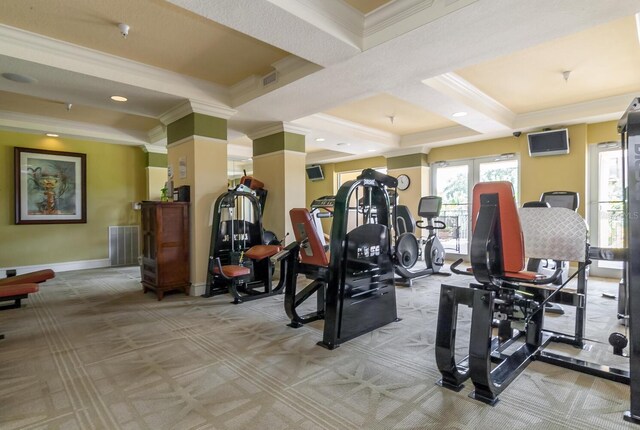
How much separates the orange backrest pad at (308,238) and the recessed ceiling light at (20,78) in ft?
11.7

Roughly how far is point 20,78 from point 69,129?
3158 millimetres

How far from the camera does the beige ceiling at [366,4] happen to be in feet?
9.91

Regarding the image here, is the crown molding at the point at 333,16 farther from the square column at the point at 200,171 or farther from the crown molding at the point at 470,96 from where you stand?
the square column at the point at 200,171

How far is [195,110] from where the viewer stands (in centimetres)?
492

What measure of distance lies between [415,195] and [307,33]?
248 inches

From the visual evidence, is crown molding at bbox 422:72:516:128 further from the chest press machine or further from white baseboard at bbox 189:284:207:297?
white baseboard at bbox 189:284:207:297

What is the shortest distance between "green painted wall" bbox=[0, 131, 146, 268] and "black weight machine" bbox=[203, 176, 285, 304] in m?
4.23

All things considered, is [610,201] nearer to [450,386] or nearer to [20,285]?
[450,386]

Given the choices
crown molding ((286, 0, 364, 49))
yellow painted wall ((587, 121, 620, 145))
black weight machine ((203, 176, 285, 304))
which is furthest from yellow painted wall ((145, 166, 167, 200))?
yellow painted wall ((587, 121, 620, 145))

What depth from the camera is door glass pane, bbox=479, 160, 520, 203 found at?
23.9ft

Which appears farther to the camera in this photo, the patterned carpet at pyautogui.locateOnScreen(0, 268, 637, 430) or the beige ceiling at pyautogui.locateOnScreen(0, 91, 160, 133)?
the beige ceiling at pyautogui.locateOnScreen(0, 91, 160, 133)

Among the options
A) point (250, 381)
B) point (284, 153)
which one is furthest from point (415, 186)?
point (250, 381)

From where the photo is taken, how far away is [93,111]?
600cm

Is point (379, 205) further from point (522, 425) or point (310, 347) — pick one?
point (522, 425)
